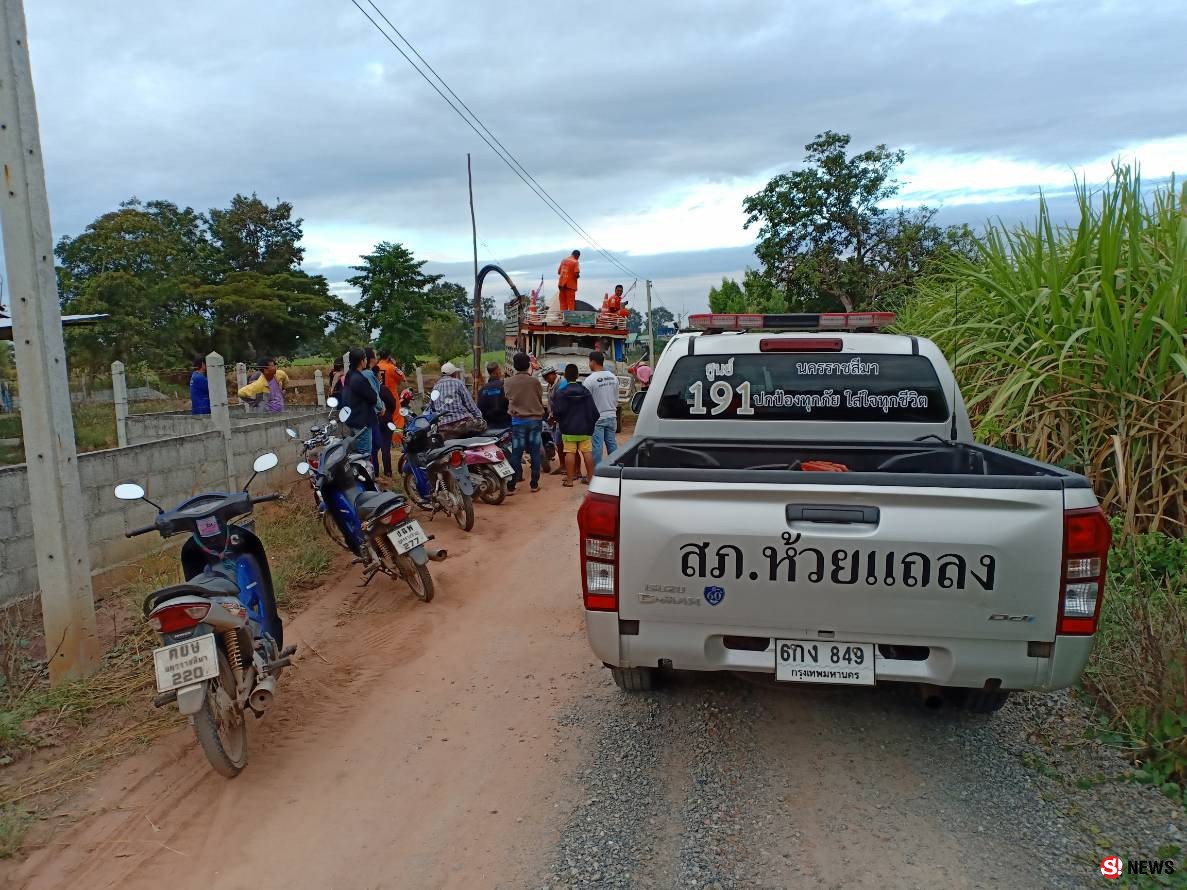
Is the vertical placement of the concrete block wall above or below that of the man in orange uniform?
below

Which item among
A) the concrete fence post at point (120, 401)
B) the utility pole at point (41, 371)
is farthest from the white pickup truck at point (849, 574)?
the concrete fence post at point (120, 401)

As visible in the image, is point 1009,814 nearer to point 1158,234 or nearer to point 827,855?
point 827,855

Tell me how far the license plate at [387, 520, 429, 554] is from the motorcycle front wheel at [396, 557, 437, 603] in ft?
0.54

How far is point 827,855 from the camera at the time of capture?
302cm

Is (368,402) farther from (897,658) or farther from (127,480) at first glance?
(897,658)

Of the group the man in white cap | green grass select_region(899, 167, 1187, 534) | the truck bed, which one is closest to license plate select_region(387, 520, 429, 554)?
the truck bed

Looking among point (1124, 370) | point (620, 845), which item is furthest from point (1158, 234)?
point (620, 845)

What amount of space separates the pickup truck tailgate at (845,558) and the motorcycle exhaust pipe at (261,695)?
1808mm

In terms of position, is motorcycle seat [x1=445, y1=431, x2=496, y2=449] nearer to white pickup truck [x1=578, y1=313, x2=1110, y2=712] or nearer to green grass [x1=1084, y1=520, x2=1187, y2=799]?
white pickup truck [x1=578, y1=313, x2=1110, y2=712]

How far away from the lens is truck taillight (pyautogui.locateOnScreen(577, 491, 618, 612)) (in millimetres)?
3307

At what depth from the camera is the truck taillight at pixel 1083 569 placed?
2963 mm

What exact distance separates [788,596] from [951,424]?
2066mm

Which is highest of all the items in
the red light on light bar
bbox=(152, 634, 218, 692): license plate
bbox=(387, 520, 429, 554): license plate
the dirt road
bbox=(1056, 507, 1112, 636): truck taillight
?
the red light on light bar

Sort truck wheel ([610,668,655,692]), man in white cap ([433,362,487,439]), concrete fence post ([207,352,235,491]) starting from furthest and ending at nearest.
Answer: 1. man in white cap ([433,362,487,439])
2. concrete fence post ([207,352,235,491])
3. truck wheel ([610,668,655,692])
